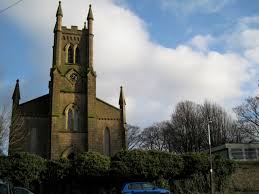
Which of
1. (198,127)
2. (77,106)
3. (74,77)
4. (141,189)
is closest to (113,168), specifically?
(141,189)

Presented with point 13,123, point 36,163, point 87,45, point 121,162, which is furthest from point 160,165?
point 87,45

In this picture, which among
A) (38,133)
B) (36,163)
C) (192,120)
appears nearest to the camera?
(36,163)

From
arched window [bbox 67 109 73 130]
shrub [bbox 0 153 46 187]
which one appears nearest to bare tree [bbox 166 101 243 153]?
arched window [bbox 67 109 73 130]

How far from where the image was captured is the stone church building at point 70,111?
39625mm

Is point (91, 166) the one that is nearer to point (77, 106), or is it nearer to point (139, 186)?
point (139, 186)

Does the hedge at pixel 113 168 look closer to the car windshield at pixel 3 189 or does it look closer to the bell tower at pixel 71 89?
the bell tower at pixel 71 89

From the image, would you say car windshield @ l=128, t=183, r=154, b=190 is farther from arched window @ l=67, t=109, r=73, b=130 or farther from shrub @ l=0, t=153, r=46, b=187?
arched window @ l=67, t=109, r=73, b=130

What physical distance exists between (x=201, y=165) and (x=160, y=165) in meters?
3.40

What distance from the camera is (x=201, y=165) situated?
1110 inches

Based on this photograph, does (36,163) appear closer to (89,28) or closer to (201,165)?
(201,165)

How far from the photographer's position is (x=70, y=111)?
41.5 meters

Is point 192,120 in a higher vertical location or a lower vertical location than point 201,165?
A: higher

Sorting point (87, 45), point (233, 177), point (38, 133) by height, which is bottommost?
point (233, 177)

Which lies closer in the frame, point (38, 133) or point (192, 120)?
point (38, 133)
